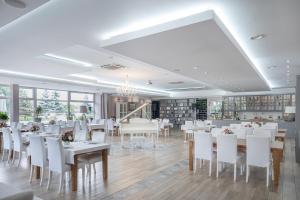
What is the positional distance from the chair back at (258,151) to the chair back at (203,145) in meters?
0.79

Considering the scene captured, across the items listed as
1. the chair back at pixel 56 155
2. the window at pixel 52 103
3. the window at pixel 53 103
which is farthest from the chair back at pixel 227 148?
the window at pixel 53 103

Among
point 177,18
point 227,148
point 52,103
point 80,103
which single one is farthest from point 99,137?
point 80,103

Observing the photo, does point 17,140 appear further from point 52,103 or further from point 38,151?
point 52,103

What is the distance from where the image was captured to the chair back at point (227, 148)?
4.44 m

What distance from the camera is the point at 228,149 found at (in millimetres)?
4504

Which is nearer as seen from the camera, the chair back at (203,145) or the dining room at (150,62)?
the dining room at (150,62)

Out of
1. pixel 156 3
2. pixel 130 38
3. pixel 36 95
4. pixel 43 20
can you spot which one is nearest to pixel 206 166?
pixel 130 38

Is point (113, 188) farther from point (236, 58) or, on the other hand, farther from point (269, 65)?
point (269, 65)

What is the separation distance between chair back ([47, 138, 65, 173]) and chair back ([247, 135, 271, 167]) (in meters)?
3.56

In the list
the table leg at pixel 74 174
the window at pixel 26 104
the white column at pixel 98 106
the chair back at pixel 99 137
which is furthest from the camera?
the white column at pixel 98 106

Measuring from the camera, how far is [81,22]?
317 centimetres

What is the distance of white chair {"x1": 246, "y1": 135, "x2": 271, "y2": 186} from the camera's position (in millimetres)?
4117

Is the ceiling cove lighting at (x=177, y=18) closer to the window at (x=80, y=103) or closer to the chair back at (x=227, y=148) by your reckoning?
the chair back at (x=227, y=148)

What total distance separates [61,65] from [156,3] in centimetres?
439
